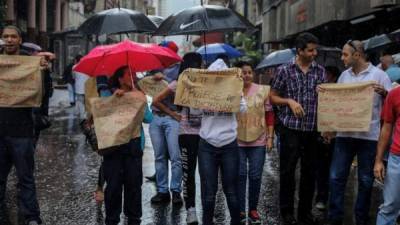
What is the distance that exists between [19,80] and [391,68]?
460 cm

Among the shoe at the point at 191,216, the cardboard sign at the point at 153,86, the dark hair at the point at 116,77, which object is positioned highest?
the dark hair at the point at 116,77

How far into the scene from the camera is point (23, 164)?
19.7ft

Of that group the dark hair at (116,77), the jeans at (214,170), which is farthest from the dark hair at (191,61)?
the jeans at (214,170)

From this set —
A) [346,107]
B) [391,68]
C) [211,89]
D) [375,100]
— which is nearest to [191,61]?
[211,89]

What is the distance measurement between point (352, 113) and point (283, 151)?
2.97 ft

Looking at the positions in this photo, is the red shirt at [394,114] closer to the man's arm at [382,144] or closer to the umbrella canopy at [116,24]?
the man's arm at [382,144]

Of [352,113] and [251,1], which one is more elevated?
[251,1]

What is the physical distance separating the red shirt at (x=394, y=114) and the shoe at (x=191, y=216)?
2.39 meters

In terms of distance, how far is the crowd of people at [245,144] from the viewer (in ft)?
18.6

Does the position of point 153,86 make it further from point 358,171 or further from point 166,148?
point 358,171

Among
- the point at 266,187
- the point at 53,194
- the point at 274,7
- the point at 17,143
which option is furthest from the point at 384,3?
the point at 274,7

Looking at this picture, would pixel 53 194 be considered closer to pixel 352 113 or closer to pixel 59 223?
pixel 59 223

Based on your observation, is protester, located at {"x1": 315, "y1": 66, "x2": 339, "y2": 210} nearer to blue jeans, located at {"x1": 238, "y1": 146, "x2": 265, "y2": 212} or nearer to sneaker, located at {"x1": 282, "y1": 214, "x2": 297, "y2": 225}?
sneaker, located at {"x1": 282, "y1": 214, "x2": 297, "y2": 225}

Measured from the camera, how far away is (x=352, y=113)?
5.89 meters
